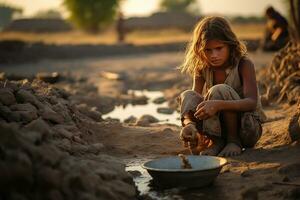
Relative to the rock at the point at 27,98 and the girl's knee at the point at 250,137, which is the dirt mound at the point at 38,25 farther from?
the girl's knee at the point at 250,137

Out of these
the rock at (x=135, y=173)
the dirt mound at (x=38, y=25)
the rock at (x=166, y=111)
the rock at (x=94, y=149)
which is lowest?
the rock at (x=135, y=173)

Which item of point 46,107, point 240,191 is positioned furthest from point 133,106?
point 240,191

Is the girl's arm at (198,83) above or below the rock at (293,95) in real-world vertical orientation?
above

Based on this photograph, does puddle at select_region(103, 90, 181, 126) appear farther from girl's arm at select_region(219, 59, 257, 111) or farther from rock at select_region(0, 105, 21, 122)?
rock at select_region(0, 105, 21, 122)

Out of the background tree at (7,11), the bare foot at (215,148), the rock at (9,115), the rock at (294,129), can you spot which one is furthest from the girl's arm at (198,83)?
the background tree at (7,11)

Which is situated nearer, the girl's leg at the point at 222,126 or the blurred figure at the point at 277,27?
the girl's leg at the point at 222,126

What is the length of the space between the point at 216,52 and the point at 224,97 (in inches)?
15.8

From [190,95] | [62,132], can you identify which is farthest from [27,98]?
[190,95]

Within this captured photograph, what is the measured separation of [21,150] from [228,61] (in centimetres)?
216

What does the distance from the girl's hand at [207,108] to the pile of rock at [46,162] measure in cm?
78

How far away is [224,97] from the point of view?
405 cm

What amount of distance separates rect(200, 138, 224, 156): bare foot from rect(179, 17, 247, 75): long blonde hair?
660 millimetres

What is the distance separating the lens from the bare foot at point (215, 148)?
4.21m

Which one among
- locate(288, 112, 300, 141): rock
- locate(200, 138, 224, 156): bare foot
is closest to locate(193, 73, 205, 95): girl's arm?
locate(200, 138, 224, 156): bare foot
